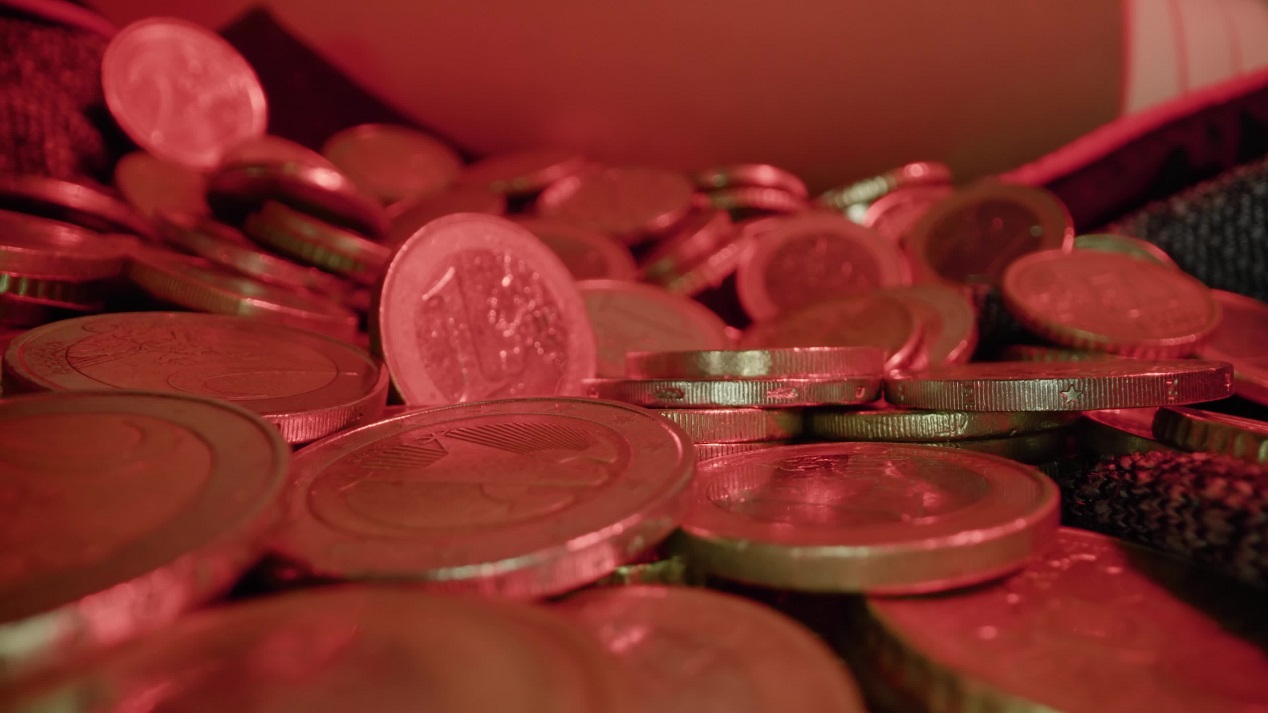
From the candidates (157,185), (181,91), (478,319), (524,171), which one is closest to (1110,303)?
(478,319)

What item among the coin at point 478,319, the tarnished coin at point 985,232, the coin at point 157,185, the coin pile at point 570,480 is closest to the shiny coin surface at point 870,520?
the coin pile at point 570,480

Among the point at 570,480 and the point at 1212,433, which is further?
the point at 1212,433

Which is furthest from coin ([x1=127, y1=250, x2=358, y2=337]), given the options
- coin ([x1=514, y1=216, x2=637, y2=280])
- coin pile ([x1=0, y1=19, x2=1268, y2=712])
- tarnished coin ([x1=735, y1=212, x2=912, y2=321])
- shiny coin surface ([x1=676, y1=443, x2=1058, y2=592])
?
tarnished coin ([x1=735, y1=212, x2=912, y2=321])

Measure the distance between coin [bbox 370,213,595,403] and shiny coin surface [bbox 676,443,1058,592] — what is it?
0.47 metres

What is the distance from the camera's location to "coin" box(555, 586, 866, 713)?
2.18 ft

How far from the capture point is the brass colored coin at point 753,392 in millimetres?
1169

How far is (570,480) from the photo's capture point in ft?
3.01

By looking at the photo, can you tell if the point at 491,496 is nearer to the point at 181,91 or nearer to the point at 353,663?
the point at 353,663

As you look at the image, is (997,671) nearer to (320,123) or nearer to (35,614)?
(35,614)

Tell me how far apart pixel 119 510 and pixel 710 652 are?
1.86 feet

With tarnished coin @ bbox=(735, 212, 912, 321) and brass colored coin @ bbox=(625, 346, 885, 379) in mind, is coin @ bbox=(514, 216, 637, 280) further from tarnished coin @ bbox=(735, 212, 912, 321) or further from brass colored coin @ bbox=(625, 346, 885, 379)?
brass colored coin @ bbox=(625, 346, 885, 379)

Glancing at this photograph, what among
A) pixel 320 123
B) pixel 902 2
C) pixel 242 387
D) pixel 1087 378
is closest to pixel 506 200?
pixel 320 123

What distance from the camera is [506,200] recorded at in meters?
2.95

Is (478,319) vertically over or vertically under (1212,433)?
over
